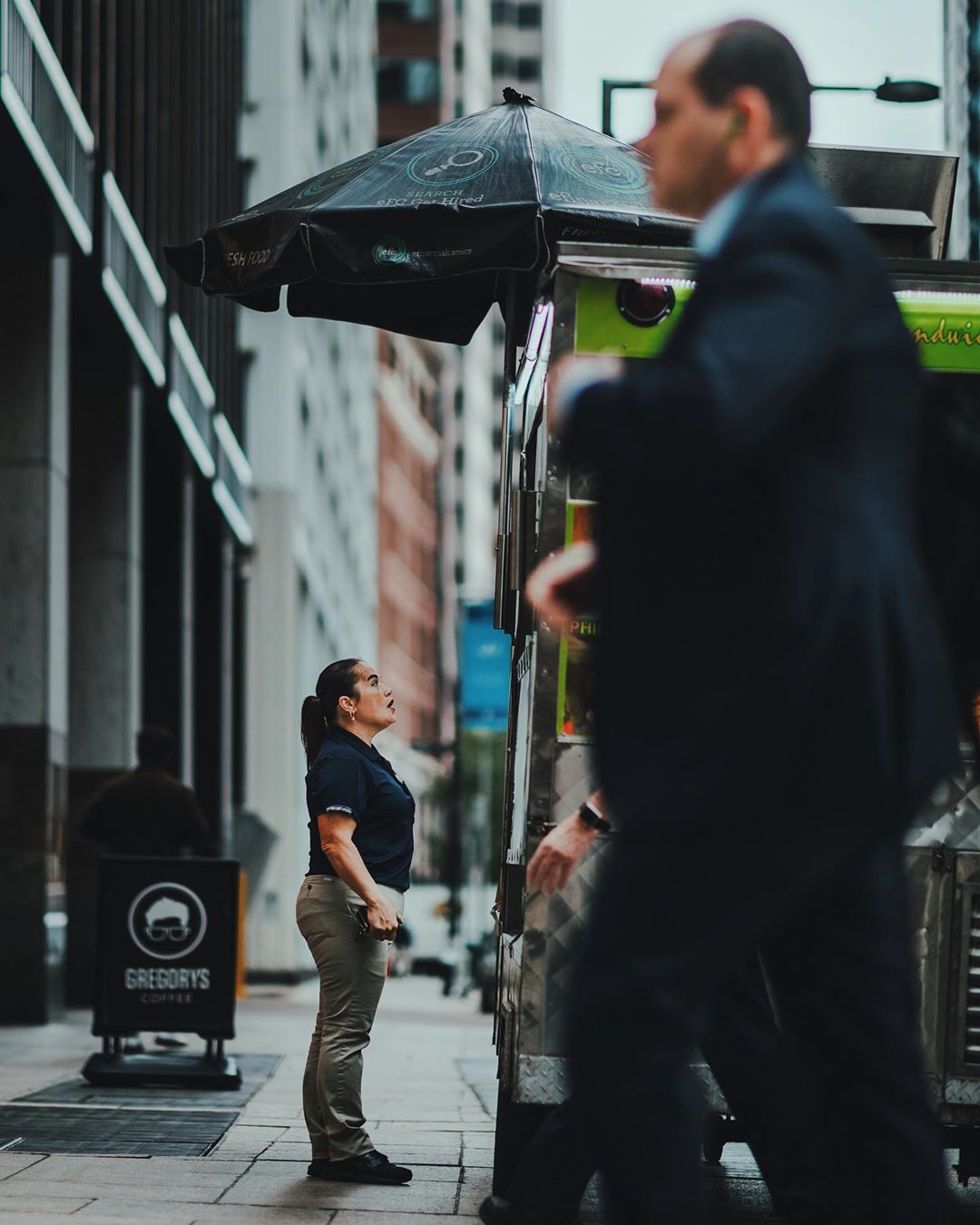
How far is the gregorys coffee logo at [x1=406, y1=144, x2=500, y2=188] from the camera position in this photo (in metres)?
7.43

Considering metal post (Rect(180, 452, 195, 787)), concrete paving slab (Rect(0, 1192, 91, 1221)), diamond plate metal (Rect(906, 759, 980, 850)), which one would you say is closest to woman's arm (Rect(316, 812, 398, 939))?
concrete paving slab (Rect(0, 1192, 91, 1221))

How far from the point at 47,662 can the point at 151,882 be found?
4828mm

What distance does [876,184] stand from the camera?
27.0 feet

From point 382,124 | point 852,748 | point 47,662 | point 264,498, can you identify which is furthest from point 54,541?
point 382,124

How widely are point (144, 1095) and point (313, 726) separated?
121 inches

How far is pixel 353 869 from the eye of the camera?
21.7 ft

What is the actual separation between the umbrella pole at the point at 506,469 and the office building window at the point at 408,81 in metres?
97.8

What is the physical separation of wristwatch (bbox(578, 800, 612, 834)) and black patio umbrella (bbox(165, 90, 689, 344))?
10.0 ft

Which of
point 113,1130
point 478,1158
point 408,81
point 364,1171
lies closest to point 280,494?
point 113,1130

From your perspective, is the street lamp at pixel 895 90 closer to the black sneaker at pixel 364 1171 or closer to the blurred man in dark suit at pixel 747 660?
the black sneaker at pixel 364 1171

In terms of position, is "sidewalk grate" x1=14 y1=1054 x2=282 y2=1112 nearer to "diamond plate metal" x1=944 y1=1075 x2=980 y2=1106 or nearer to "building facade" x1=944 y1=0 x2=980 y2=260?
"diamond plate metal" x1=944 y1=1075 x2=980 y2=1106

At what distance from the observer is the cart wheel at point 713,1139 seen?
19.0 feet

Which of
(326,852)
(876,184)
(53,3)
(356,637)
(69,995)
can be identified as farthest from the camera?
(356,637)

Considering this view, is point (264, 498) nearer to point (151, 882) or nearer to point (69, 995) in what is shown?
point (69, 995)
